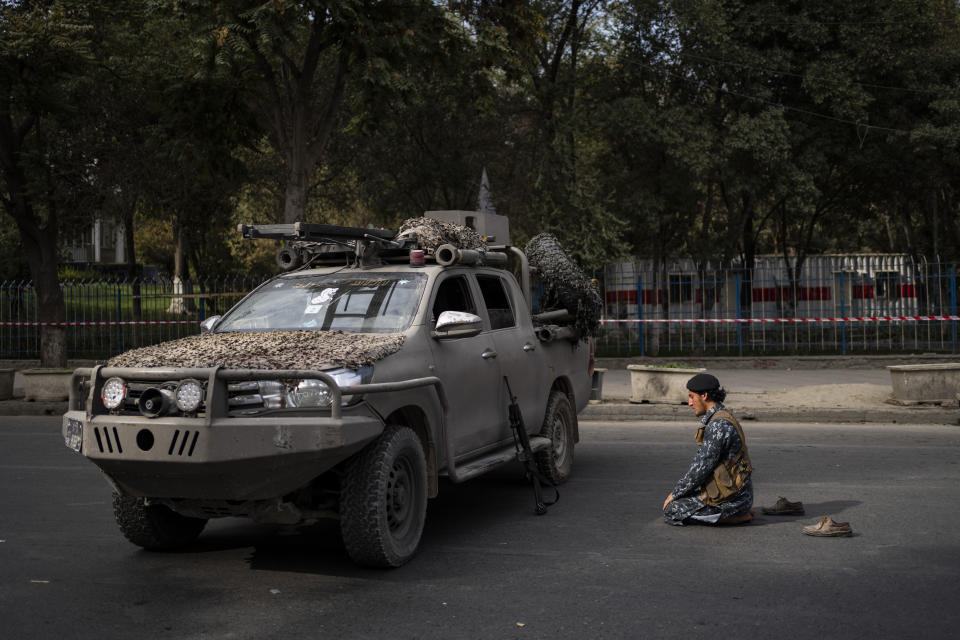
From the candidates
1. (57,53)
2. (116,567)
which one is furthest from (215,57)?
(116,567)

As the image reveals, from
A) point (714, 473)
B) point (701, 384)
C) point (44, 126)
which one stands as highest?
point (44, 126)

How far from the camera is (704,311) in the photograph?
2234 cm

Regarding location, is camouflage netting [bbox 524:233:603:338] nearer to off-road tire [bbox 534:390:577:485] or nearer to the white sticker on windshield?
off-road tire [bbox 534:390:577:485]

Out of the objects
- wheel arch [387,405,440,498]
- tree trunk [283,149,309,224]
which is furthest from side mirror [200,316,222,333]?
tree trunk [283,149,309,224]

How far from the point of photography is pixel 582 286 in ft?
31.7

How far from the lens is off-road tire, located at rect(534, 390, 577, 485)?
862 centimetres

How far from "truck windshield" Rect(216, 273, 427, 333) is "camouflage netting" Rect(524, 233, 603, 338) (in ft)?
8.94

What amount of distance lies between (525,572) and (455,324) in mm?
1651

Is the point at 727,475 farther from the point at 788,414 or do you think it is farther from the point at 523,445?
the point at 788,414

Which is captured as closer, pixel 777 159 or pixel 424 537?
pixel 424 537

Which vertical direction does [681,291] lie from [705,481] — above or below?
above

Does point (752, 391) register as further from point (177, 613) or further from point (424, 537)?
point (177, 613)

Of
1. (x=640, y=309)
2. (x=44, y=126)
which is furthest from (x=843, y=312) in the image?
(x=44, y=126)

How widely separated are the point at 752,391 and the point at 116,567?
40.6ft
